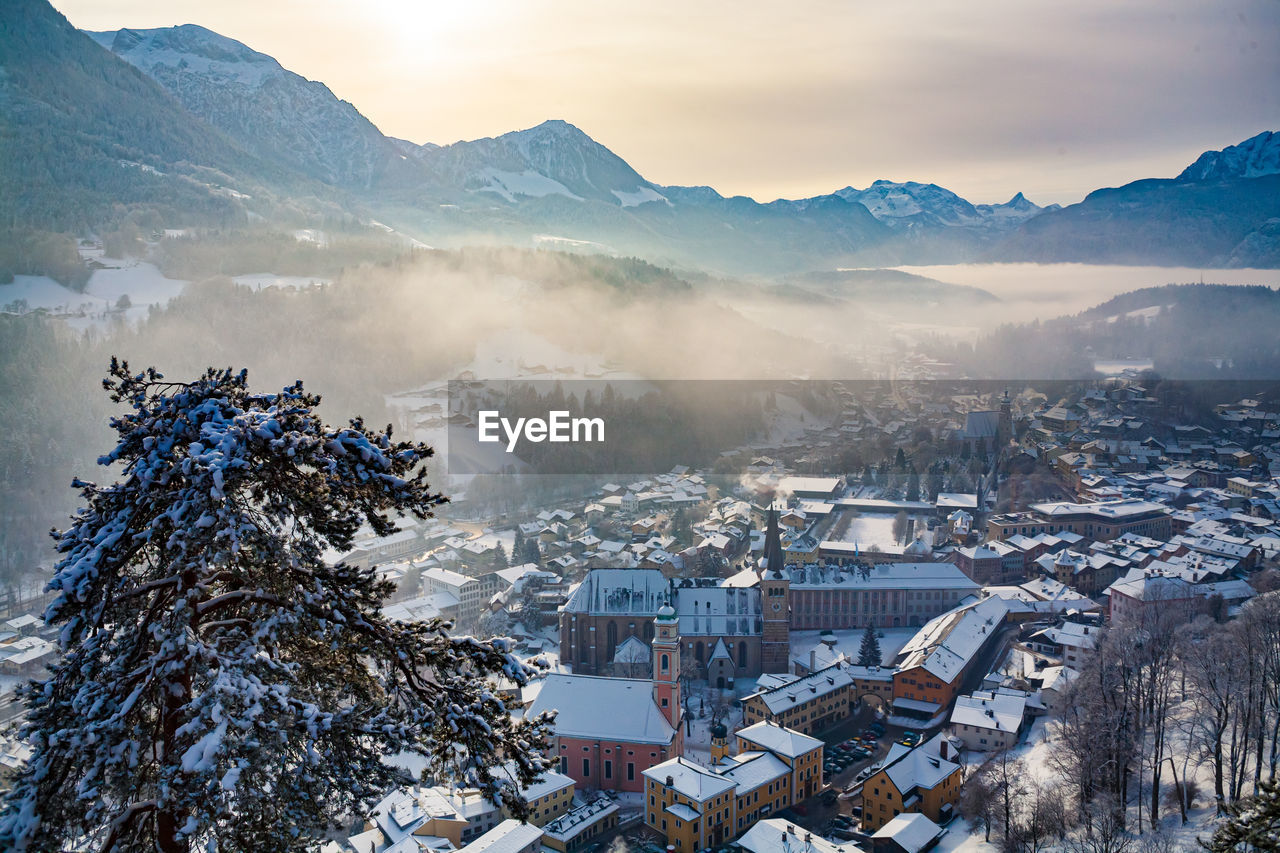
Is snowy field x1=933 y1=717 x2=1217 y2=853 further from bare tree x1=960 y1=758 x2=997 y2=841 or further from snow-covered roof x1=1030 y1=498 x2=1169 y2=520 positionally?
snow-covered roof x1=1030 y1=498 x2=1169 y2=520

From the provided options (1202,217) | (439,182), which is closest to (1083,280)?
(1202,217)

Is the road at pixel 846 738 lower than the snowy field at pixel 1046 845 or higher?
lower

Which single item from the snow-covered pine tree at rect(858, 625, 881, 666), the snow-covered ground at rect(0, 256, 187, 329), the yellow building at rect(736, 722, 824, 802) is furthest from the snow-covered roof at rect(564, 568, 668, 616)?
the snow-covered ground at rect(0, 256, 187, 329)

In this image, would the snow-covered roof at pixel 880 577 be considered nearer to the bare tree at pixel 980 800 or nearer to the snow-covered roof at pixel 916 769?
the snow-covered roof at pixel 916 769

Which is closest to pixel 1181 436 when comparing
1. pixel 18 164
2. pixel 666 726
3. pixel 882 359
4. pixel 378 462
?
pixel 882 359

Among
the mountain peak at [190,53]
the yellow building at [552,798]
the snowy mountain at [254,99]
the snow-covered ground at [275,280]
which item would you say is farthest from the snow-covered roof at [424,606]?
the mountain peak at [190,53]

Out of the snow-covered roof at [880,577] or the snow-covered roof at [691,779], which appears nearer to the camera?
the snow-covered roof at [691,779]

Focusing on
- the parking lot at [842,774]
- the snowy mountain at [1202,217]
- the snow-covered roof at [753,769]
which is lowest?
the parking lot at [842,774]
